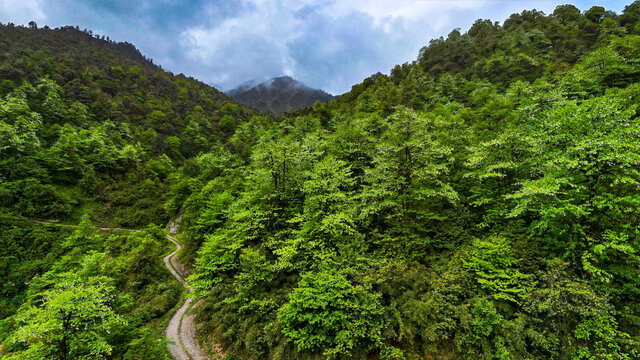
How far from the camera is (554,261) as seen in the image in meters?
10.3

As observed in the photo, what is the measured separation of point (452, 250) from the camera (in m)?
13.6

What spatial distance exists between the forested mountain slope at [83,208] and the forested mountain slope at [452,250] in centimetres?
733

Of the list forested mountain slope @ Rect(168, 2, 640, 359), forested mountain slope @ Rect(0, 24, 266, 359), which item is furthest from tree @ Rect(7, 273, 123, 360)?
forested mountain slope @ Rect(168, 2, 640, 359)

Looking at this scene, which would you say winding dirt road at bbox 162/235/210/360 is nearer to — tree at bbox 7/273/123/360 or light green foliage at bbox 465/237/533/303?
tree at bbox 7/273/123/360

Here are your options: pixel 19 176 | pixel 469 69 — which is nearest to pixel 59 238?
pixel 19 176

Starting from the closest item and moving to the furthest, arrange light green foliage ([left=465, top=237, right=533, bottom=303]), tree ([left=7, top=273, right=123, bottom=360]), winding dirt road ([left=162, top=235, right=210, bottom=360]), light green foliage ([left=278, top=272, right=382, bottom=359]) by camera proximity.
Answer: tree ([left=7, top=273, right=123, bottom=360]) < light green foliage ([left=465, top=237, right=533, bottom=303]) < light green foliage ([left=278, top=272, right=382, bottom=359]) < winding dirt road ([left=162, top=235, right=210, bottom=360])

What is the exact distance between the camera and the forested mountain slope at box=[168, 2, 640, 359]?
31.8 ft

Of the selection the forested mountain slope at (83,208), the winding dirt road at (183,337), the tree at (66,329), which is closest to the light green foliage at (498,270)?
the forested mountain slope at (83,208)

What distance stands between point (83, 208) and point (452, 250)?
55.2 meters

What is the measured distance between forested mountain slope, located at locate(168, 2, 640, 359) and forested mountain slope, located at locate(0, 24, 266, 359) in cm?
733

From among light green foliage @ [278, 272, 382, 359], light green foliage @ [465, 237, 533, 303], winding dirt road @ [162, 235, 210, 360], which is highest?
light green foliage @ [465, 237, 533, 303]

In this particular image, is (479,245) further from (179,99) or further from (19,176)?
(179,99)

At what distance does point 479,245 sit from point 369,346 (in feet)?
26.2

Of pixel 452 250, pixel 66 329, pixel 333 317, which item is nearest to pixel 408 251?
pixel 452 250
